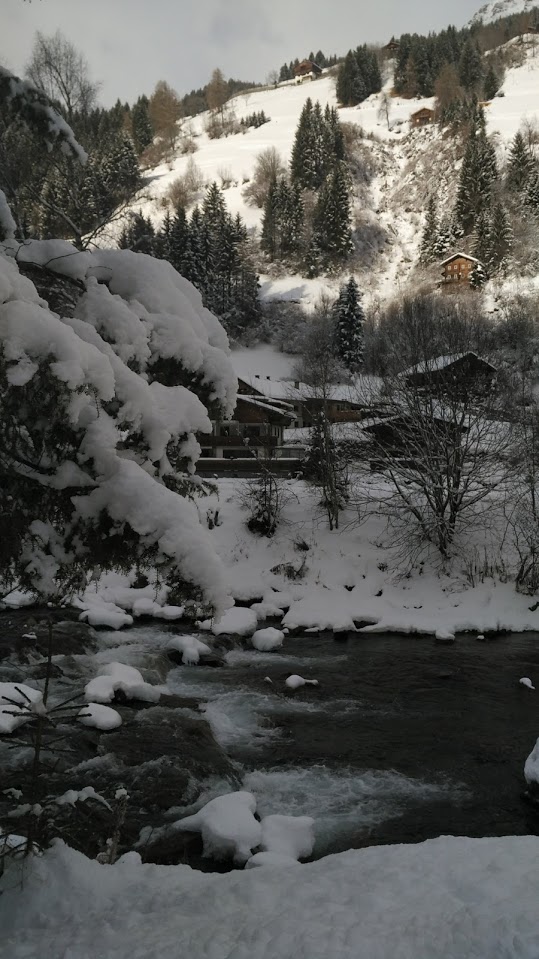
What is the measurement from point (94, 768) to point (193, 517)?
6.51m

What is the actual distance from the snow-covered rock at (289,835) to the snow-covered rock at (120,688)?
4.31 metres

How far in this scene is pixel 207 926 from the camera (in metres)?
3.92

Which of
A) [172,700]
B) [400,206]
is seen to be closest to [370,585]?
[172,700]

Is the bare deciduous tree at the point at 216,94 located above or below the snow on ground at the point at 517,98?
above

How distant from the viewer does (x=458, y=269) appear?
68.5 meters

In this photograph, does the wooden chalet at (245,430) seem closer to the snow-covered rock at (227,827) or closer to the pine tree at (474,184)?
the snow-covered rock at (227,827)

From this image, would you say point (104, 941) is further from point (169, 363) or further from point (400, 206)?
point (400, 206)

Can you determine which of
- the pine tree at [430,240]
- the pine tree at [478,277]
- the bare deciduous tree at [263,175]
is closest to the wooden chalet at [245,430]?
the pine tree at [478,277]

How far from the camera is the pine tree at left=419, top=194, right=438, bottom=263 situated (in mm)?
75188

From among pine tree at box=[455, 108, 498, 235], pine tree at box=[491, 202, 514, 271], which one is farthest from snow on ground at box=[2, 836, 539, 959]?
pine tree at box=[455, 108, 498, 235]

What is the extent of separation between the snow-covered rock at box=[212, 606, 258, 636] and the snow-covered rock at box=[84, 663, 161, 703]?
496 cm

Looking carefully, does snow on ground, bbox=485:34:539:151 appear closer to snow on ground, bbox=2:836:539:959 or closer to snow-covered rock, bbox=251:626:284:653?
snow-covered rock, bbox=251:626:284:653

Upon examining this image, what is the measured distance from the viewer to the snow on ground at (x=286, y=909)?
11.5 feet

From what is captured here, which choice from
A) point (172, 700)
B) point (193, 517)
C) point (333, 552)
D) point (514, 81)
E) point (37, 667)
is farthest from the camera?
point (514, 81)
